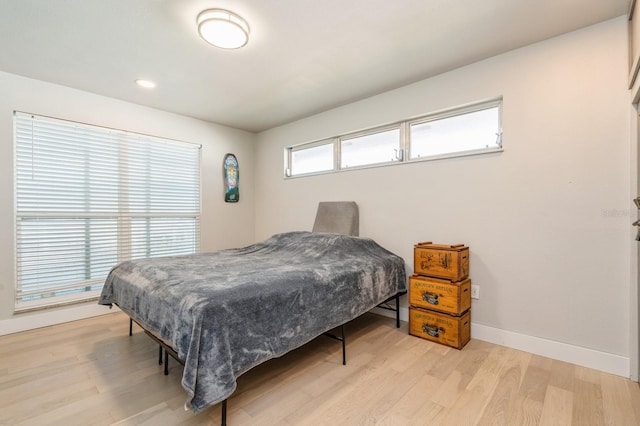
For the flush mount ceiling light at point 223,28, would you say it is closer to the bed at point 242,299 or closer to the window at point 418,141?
the bed at point 242,299

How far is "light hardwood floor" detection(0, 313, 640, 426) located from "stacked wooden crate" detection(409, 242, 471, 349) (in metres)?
0.13

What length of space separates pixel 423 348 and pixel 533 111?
6.93 ft

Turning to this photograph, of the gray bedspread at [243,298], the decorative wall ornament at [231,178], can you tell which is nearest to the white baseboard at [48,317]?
the gray bedspread at [243,298]

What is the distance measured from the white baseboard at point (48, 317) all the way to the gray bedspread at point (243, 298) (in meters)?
1.07

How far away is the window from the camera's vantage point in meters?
2.60

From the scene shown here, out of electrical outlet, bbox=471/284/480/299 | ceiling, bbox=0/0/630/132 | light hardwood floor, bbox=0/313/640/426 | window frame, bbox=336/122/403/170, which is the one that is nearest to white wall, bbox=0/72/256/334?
ceiling, bbox=0/0/630/132

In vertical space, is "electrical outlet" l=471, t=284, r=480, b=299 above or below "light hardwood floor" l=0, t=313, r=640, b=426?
above

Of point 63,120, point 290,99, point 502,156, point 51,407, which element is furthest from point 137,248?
point 502,156

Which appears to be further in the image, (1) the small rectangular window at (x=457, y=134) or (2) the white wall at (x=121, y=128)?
(2) the white wall at (x=121, y=128)

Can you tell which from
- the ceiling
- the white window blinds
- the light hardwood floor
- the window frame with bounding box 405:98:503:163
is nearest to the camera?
the light hardwood floor

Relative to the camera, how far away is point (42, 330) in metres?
2.80

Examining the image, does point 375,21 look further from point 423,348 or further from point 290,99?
point 423,348

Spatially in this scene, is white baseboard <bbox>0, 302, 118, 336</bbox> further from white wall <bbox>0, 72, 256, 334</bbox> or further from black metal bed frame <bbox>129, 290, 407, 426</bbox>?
black metal bed frame <bbox>129, 290, 407, 426</bbox>

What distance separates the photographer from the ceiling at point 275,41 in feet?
6.15
